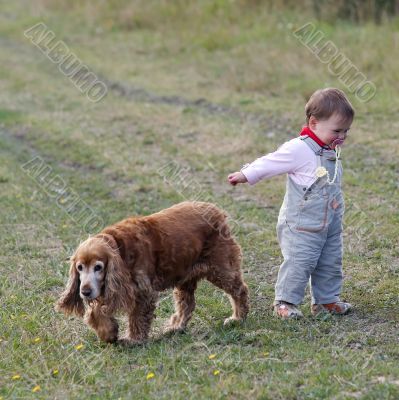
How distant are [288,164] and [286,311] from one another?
102 cm

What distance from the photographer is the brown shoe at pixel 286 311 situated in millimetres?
5554

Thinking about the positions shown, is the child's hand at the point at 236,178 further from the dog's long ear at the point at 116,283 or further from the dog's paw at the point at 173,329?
the dog's paw at the point at 173,329

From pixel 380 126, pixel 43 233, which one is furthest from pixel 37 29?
pixel 43 233

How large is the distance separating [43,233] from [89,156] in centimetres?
278

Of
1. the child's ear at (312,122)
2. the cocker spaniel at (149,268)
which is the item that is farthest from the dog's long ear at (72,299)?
the child's ear at (312,122)

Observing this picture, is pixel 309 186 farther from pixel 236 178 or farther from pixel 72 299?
pixel 72 299

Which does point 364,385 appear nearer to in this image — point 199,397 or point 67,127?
point 199,397

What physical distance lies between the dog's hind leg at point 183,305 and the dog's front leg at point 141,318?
0.36 meters

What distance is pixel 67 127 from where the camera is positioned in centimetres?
1188

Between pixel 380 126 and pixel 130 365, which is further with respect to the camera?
pixel 380 126

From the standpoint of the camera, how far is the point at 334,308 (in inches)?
223

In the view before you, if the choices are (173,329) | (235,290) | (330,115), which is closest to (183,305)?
(173,329)

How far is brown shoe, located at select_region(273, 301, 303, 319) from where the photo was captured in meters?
5.55

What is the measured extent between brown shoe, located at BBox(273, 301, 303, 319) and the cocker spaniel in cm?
21
